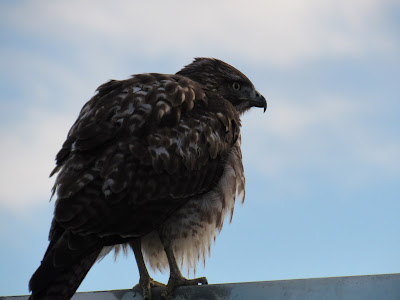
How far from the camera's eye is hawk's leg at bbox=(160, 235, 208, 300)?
505cm

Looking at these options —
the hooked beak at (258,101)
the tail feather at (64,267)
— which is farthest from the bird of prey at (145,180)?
the hooked beak at (258,101)

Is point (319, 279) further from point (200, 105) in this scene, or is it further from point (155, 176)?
point (200, 105)

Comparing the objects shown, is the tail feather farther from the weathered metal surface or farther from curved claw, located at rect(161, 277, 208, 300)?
the weathered metal surface

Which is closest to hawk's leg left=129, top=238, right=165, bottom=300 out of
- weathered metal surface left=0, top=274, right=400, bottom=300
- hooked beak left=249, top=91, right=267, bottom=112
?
weathered metal surface left=0, top=274, right=400, bottom=300

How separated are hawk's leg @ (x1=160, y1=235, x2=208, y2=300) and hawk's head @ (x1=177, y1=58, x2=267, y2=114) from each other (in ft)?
6.84

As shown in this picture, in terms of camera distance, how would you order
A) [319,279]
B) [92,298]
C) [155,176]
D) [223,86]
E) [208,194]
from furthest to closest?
[223,86], [208,194], [155,176], [92,298], [319,279]

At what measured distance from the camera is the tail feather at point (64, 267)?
437 cm

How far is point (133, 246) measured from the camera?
5.49 metres

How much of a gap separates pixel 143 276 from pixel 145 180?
0.78 m

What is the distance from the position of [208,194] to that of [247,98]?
5.85 feet

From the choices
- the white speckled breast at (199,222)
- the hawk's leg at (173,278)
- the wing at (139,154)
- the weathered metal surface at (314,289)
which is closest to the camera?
the weathered metal surface at (314,289)

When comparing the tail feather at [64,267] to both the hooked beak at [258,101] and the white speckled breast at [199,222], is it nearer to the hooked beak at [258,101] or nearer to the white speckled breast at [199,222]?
the white speckled breast at [199,222]

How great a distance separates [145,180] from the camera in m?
5.01

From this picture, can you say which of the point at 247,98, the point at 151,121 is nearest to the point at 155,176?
the point at 151,121
